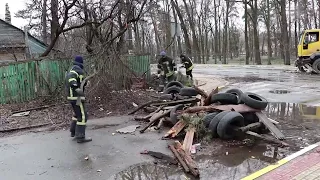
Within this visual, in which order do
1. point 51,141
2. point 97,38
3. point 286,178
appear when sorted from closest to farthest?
point 286,178, point 51,141, point 97,38

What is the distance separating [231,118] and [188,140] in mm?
1073

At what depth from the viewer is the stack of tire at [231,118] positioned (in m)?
7.19

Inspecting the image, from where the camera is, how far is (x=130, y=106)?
11.5 metres

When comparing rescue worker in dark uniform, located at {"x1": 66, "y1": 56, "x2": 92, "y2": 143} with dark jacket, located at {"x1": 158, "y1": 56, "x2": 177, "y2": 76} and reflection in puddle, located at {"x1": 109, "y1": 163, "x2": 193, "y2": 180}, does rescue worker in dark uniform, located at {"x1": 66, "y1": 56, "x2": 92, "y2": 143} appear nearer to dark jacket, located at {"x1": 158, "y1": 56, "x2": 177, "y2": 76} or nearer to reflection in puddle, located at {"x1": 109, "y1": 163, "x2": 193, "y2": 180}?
reflection in puddle, located at {"x1": 109, "y1": 163, "x2": 193, "y2": 180}

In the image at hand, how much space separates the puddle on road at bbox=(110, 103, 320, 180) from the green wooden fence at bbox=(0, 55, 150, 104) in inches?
319

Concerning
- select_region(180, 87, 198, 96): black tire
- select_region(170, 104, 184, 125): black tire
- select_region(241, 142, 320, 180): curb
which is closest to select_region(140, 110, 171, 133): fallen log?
select_region(170, 104, 184, 125): black tire

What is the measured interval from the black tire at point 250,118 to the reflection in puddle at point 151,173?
284 cm

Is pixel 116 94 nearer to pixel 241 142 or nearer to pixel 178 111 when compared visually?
pixel 178 111

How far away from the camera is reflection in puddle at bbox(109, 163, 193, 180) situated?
5.31m

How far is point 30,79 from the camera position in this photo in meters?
13.0

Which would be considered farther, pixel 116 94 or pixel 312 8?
pixel 312 8

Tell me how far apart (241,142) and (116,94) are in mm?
6034

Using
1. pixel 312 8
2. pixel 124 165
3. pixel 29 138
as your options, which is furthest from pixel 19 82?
pixel 312 8

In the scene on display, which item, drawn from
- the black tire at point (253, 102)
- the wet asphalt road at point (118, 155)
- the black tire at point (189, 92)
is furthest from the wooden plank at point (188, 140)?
the black tire at point (189, 92)
